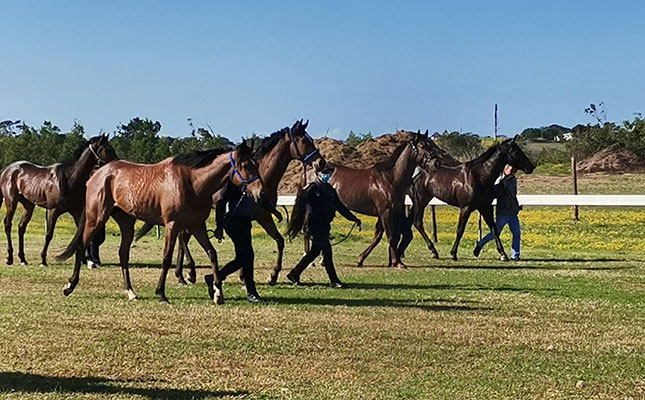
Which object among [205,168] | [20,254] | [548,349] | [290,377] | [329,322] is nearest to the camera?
[290,377]

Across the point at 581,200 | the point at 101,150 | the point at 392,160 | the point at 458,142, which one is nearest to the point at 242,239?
the point at 101,150

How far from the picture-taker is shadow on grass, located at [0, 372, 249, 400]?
7.07 meters

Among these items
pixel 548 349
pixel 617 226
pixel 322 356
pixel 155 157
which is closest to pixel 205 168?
pixel 322 356

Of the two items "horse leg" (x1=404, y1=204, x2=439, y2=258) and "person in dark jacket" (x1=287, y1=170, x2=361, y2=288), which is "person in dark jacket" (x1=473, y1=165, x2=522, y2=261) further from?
"person in dark jacket" (x1=287, y1=170, x2=361, y2=288)

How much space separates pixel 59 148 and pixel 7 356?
1998 inches

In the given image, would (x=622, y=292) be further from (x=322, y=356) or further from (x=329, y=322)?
(x=322, y=356)

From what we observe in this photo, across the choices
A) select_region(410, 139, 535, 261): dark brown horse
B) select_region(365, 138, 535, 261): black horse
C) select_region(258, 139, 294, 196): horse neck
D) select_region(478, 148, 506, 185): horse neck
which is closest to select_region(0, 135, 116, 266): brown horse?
select_region(258, 139, 294, 196): horse neck

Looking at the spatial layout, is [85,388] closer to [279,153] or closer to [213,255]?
[213,255]

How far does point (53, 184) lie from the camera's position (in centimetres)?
1784

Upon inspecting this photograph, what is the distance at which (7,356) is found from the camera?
833 cm

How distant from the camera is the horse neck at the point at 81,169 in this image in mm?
16766

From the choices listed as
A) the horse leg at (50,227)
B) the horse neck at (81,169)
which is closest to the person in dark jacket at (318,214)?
the horse neck at (81,169)

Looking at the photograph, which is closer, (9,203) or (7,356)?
(7,356)

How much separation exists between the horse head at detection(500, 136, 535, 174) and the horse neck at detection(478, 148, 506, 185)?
125 millimetres
